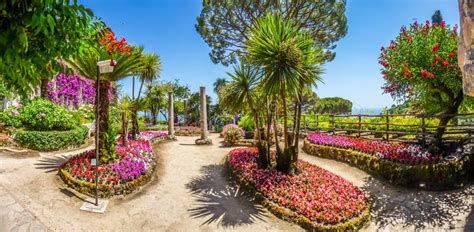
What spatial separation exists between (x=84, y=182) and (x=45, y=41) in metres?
5.98

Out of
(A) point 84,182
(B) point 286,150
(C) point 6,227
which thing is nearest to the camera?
(C) point 6,227

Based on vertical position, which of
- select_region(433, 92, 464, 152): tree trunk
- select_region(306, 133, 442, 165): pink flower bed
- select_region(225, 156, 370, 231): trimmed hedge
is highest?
select_region(433, 92, 464, 152): tree trunk

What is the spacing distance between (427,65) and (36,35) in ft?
33.7

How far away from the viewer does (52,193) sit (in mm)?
7355

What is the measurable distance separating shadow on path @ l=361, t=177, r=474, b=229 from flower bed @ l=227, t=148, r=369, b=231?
454 millimetres

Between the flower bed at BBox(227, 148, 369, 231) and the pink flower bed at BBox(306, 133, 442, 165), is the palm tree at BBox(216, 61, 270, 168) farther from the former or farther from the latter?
the pink flower bed at BBox(306, 133, 442, 165)

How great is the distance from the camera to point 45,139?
39.8 ft

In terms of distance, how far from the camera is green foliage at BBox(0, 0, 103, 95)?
254cm

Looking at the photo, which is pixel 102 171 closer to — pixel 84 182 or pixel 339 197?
pixel 84 182

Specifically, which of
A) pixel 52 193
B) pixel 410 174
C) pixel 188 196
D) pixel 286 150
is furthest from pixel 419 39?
pixel 52 193

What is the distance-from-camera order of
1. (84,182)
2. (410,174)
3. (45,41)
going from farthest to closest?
(410,174), (84,182), (45,41)

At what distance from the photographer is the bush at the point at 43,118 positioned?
13.2m

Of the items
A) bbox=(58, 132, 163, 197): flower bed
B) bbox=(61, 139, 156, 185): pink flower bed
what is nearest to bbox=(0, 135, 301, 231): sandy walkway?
bbox=(58, 132, 163, 197): flower bed

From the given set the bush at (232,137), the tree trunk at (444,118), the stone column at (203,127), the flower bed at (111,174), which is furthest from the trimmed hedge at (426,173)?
the stone column at (203,127)
